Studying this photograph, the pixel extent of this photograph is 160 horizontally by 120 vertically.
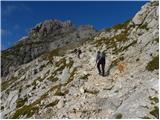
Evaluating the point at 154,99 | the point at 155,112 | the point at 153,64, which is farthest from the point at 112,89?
the point at 155,112

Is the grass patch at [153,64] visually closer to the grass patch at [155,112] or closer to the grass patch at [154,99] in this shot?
the grass patch at [154,99]

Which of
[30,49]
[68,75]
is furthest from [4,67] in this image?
[68,75]

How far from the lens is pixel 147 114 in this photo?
26.6 metres

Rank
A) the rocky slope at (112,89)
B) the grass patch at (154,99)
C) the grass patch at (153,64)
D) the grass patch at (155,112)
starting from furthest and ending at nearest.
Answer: the grass patch at (153,64), the rocky slope at (112,89), the grass patch at (154,99), the grass patch at (155,112)

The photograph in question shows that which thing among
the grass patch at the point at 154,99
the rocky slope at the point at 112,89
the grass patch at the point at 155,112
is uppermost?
the rocky slope at the point at 112,89

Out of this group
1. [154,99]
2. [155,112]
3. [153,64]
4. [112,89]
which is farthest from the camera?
[153,64]

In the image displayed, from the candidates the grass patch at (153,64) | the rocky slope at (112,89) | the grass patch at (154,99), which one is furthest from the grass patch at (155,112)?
the grass patch at (153,64)

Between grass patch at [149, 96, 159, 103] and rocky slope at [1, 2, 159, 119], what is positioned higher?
rocky slope at [1, 2, 159, 119]

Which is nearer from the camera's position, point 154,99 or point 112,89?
point 154,99

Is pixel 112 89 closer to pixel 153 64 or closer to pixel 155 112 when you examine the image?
pixel 153 64

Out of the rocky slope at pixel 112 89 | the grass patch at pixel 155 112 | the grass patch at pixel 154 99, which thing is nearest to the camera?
the grass patch at pixel 155 112

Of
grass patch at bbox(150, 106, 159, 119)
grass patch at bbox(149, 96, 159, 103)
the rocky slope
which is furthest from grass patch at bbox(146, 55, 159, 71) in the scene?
grass patch at bbox(150, 106, 159, 119)

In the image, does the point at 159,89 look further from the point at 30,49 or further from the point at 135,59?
the point at 30,49

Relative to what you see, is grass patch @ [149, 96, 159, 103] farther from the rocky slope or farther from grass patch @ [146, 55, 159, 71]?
grass patch @ [146, 55, 159, 71]
